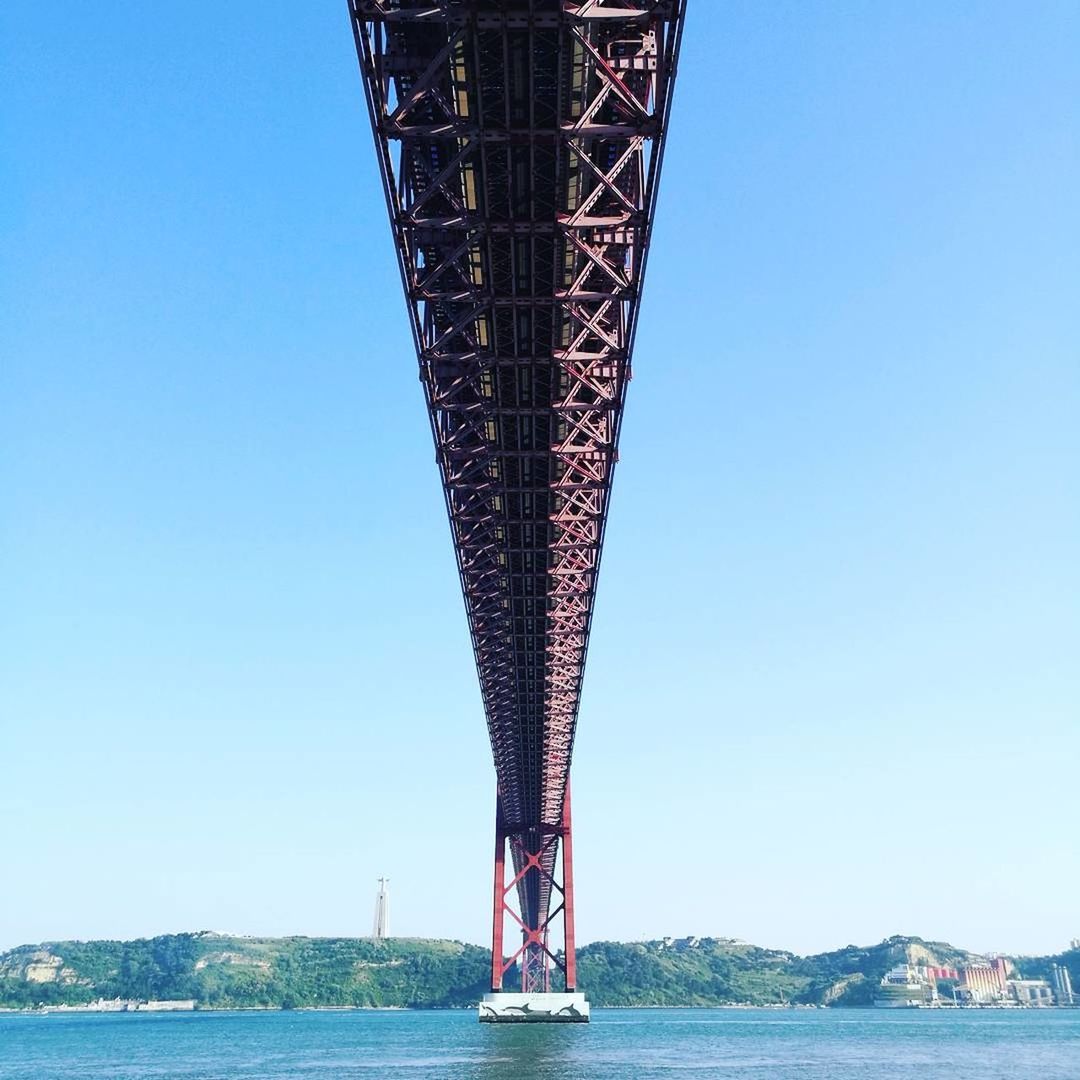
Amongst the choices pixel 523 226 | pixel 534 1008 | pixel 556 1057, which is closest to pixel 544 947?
pixel 534 1008

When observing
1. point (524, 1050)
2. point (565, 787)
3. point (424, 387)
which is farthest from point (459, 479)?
point (565, 787)

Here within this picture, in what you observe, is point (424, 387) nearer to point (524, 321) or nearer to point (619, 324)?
point (524, 321)

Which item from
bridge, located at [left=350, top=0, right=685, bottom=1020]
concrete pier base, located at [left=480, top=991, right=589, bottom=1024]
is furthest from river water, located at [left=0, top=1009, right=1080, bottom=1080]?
bridge, located at [left=350, top=0, right=685, bottom=1020]

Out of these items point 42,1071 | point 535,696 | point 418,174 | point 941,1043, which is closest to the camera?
point 418,174

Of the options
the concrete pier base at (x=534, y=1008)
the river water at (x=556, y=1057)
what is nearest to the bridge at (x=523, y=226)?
the river water at (x=556, y=1057)

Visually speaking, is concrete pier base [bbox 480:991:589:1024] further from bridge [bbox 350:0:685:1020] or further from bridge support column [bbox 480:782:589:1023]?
bridge [bbox 350:0:685:1020]

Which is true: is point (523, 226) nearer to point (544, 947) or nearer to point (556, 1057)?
point (556, 1057)
